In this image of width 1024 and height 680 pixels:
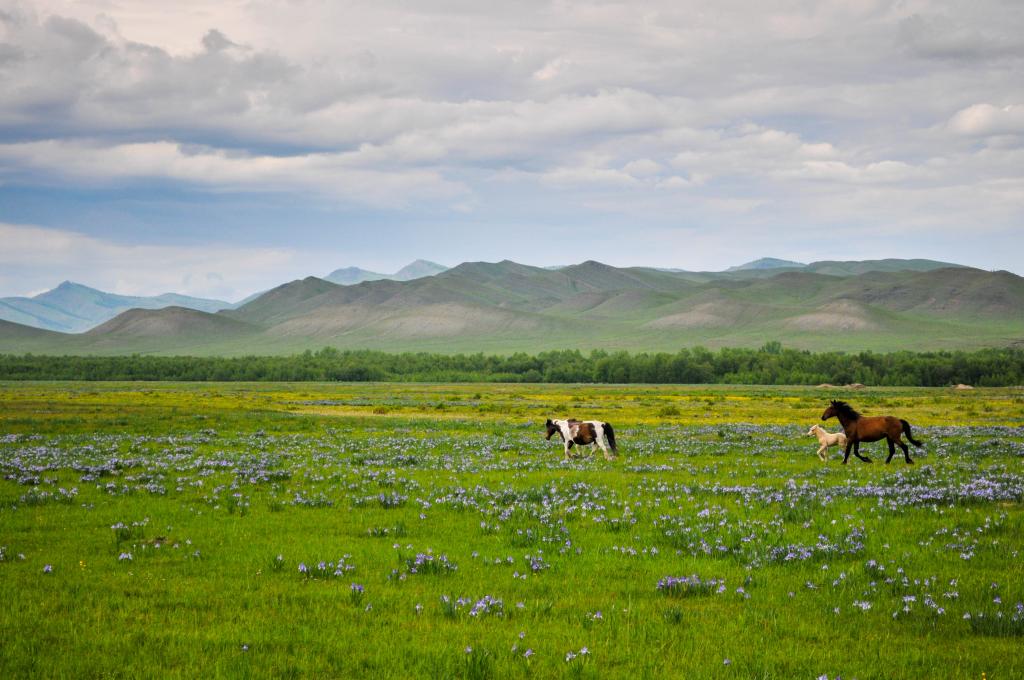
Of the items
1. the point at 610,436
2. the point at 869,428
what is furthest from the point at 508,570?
the point at 869,428

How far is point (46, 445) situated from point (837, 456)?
28913 mm

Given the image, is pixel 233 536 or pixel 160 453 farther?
pixel 160 453

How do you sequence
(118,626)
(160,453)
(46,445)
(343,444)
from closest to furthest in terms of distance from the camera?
(118,626) < (160,453) < (46,445) < (343,444)

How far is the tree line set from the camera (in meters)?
139

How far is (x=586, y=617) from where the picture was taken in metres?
8.62

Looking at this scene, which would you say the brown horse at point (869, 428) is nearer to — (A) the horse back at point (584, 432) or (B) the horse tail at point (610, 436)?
(B) the horse tail at point (610, 436)

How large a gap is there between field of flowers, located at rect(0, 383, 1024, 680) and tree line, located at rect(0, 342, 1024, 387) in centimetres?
13372

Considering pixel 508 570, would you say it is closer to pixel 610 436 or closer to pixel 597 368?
pixel 610 436

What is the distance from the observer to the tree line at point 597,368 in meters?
139

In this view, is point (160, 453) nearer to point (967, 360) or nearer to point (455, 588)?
point (455, 588)

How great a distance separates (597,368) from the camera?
165m

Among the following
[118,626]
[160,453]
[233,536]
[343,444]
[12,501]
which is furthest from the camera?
[343,444]

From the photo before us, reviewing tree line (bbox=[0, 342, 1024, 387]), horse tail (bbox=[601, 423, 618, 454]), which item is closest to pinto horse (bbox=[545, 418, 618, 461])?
horse tail (bbox=[601, 423, 618, 454])

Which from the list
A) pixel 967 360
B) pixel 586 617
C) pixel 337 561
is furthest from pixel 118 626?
pixel 967 360
